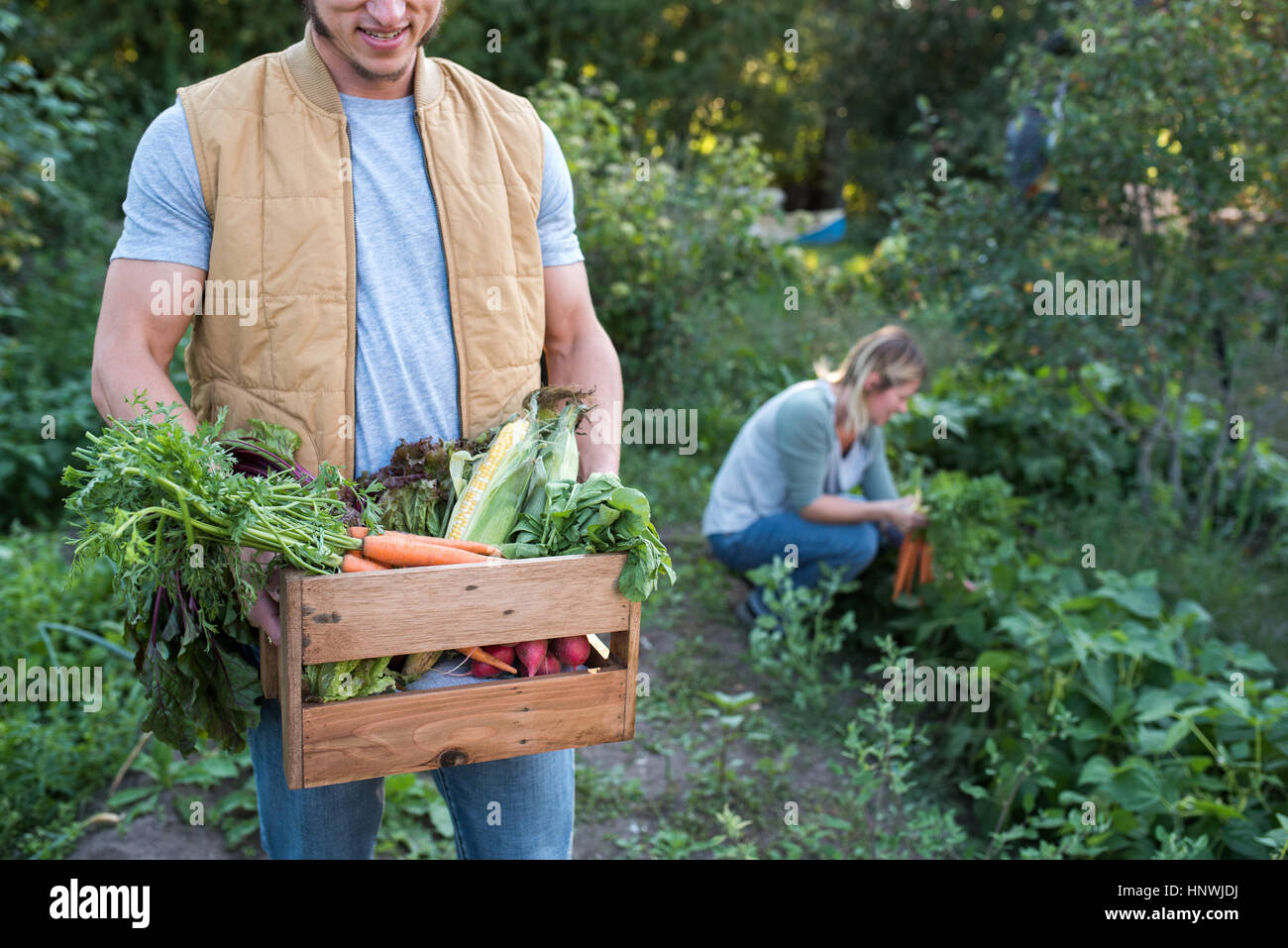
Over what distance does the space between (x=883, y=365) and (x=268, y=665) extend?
3.14 metres

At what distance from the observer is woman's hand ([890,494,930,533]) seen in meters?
4.32

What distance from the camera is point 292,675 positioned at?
5.35 feet

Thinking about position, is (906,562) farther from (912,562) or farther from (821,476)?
(821,476)

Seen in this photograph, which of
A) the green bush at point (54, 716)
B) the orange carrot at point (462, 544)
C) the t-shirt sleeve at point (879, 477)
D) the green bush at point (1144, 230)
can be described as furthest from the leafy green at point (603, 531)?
the green bush at point (1144, 230)

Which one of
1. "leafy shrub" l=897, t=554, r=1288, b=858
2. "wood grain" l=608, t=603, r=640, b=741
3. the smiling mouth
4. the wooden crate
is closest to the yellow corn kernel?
the wooden crate

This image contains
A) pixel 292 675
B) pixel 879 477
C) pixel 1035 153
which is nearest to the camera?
pixel 292 675

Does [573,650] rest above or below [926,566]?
above

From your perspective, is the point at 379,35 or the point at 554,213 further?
the point at 554,213

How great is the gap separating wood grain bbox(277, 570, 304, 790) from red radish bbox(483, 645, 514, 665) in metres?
0.31

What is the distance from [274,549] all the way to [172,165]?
26.4 inches

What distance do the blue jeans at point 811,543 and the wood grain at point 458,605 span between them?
9.39ft

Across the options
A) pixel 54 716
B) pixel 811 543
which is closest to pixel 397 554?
pixel 54 716

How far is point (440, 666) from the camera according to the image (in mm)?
1812
